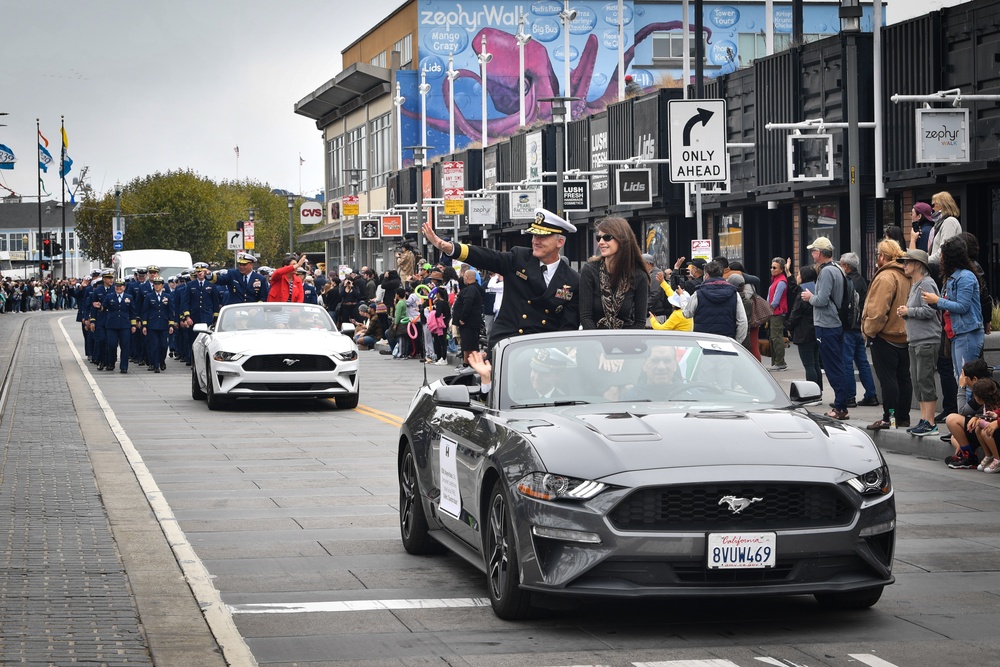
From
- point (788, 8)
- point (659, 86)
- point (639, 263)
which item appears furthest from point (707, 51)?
point (639, 263)

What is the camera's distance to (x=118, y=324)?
28.9 metres

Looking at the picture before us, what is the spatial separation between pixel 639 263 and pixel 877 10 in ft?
54.5

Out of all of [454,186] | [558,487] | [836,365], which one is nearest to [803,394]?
[558,487]

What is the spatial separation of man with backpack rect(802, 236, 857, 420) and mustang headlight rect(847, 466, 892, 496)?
32.8 feet

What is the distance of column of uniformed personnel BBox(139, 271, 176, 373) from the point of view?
94.4 feet

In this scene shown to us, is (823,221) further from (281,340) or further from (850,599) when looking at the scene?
(850,599)

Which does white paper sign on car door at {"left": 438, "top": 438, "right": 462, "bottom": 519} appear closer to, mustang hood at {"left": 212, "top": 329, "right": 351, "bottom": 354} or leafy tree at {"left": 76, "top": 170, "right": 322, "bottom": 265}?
mustang hood at {"left": 212, "top": 329, "right": 351, "bottom": 354}

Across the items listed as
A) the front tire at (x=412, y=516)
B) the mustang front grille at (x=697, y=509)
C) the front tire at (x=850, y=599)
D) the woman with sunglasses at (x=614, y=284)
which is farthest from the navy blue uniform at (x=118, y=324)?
the mustang front grille at (x=697, y=509)

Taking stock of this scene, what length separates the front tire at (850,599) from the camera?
7027 mm

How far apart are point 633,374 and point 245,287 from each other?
913 inches

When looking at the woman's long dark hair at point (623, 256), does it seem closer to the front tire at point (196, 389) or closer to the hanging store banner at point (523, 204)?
the front tire at point (196, 389)

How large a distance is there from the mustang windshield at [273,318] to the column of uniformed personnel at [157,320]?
24.5 ft

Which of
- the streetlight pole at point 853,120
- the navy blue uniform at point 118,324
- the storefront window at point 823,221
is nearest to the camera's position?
the streetlight pole at point 853,120

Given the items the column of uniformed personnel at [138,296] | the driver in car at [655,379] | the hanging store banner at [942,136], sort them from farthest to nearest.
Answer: the column of uniformed personnel at [138,296]
the hanging store banner at [942,136]
the driver in car at [655,379]
